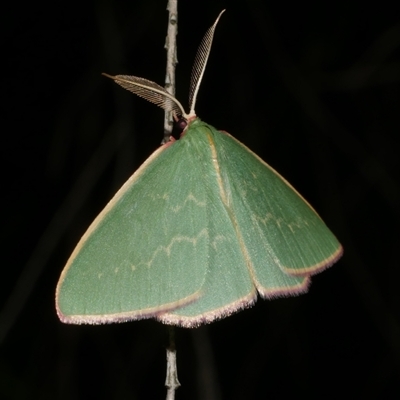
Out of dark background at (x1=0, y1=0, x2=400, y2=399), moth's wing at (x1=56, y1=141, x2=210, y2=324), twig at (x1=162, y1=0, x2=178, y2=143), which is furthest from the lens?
dark background at (x1=0, y1=0, x2=400, y2=399)

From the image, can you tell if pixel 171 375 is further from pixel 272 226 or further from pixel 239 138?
pixel 239 138

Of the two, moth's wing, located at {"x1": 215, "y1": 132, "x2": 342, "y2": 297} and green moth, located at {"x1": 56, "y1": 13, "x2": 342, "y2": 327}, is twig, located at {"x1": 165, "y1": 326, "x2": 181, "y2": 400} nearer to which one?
green moth, located at {"x1": 56, "y1": 13, "x2": 342, "y2": 327}

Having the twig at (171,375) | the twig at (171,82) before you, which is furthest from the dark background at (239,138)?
the twig at (171,375)

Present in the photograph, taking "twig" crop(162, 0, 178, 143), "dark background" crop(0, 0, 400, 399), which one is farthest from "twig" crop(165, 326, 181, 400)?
"dark background" crop(0, 0, 400, 399)

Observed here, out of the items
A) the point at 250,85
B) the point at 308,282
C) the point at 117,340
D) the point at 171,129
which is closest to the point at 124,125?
the point at 250,85

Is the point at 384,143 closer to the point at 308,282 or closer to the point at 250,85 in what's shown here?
the point at 250,85

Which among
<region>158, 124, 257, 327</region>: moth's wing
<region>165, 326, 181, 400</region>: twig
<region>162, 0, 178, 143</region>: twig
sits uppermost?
<region>162, 0, 178, 143</region>: twig

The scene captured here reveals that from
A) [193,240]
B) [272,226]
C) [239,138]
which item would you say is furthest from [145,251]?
[239,138]
